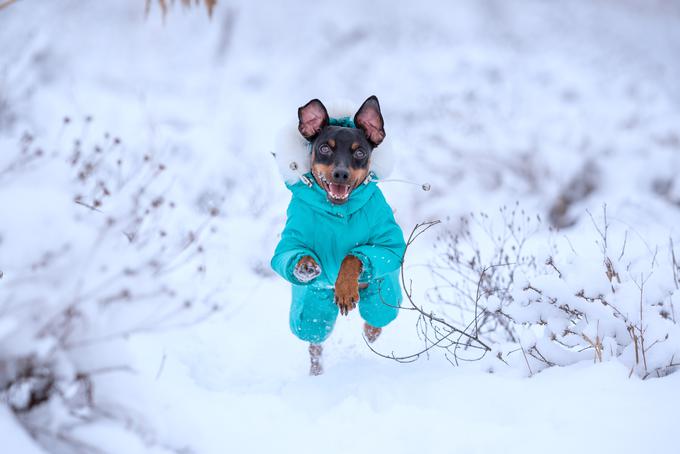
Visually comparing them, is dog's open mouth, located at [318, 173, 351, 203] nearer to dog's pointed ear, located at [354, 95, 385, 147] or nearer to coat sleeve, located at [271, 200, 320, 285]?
coat sleeve, located at [271, 200, 320, 285]

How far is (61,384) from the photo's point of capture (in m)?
1.55

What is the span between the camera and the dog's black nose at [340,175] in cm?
239

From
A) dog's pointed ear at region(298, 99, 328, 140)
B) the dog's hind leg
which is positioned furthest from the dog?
the dog's hind leg

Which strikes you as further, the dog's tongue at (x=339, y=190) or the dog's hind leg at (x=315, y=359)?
the dog's hind leg at (x=315, y=359)

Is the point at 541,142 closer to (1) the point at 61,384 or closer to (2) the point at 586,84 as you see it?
(2) the point at 586,84

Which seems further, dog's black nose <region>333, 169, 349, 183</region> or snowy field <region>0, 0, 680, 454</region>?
dog's black nose <region>333, 169, 349, 183</region>

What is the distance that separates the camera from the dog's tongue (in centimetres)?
245

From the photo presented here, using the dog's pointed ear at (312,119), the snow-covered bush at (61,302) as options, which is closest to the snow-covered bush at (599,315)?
the dog's pointed ear at (312,119)

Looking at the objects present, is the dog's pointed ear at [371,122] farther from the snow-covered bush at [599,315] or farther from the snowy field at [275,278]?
the snow-covered bush at [599,315]

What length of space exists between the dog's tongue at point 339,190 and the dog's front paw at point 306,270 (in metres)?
0.37

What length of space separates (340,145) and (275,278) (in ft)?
10.3

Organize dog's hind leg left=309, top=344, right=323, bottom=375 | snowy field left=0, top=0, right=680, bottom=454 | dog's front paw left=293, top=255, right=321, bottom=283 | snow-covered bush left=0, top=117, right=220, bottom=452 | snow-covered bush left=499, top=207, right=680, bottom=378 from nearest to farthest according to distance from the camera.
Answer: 1. snow-covered bush left=0, top=117, right=220, bottom=452
2. snowy field left=0, top=0, right=680, bottom=454
3. snow-covered bush left=499, top=207, right=680, bottom=378
4. dog's front paw left=293, top=255, right=321, bottom=283
5. dog's hind leg left=309, top=344, right=323, bottom=375

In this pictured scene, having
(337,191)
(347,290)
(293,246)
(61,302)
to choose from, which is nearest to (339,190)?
(337,191)

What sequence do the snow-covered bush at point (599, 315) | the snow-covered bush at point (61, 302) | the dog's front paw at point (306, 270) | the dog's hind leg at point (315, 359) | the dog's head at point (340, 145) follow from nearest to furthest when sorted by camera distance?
the snow-covered bush at point (61, 302) < the snow-covered bush at point (599, 315) < the dog's front paw at point (306, 270) < the dog's head at point (340, 145) < the dog's hind leg at point (315, 359)
